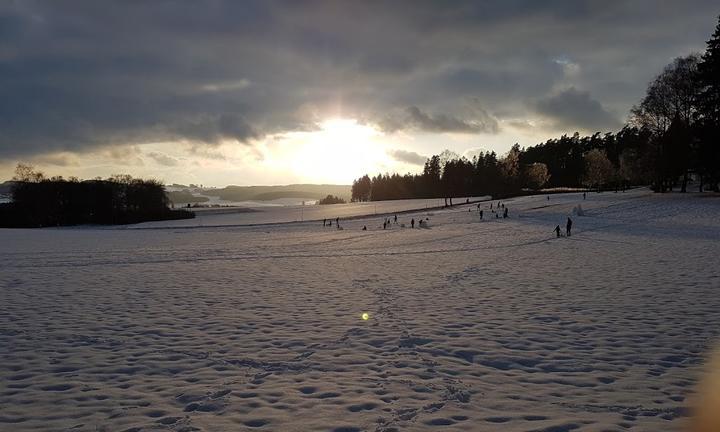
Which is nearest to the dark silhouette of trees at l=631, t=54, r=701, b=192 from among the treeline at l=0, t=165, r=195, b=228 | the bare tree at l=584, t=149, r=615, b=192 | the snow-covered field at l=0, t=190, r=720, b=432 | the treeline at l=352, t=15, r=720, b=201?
the treeline at l=352, t=15, r=720, b=201

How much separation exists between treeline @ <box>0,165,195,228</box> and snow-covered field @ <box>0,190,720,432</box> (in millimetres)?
94031

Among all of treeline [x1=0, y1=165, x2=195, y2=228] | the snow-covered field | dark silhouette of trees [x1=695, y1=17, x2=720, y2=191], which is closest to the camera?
the snow-covered field

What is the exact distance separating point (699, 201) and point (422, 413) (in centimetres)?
6419

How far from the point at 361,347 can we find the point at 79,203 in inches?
4569

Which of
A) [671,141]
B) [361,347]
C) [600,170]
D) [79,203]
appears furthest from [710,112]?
[79,203]

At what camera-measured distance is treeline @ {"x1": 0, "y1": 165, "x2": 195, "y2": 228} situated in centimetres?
9775

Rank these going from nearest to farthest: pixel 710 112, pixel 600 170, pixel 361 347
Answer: pixel 361 347, pixel 710 112, pixel 600 170

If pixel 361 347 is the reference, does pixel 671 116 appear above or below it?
above

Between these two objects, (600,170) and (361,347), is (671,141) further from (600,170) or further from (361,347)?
(361,347)

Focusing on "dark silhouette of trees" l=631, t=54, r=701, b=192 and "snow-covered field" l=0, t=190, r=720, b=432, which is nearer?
"snow-covered field" l=0, t=190, r=720, b=432

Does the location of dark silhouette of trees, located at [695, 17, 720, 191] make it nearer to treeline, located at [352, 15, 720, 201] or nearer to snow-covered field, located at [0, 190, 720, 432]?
treeline, located at [352, 15, 720, 201]

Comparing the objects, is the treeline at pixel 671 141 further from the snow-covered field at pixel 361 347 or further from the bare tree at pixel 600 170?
the snow-covered field at pixel 361 347

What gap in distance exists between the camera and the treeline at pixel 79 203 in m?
97.8

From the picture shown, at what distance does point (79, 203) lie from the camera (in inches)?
4063
